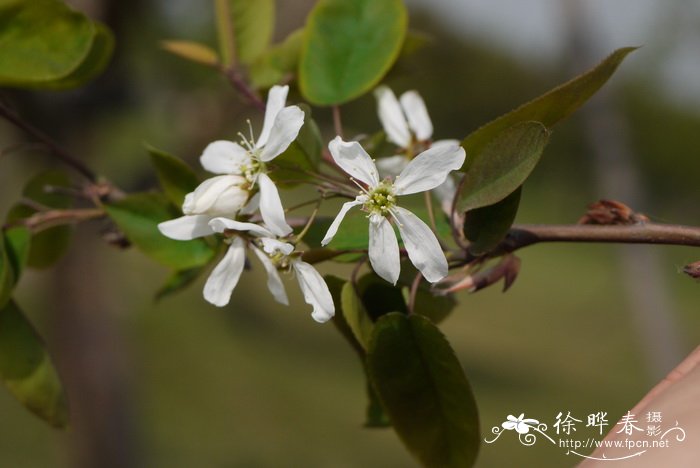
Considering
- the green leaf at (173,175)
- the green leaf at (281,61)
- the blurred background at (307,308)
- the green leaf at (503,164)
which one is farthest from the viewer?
the blurred background at (307,308)

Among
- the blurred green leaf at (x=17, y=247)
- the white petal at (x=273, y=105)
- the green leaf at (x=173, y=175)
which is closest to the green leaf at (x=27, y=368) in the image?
the blurred green leaf at (x=17, y=247)

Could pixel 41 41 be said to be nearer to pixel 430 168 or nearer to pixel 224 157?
pixel 224 157

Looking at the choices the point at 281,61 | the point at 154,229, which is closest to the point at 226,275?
the point at 154,229

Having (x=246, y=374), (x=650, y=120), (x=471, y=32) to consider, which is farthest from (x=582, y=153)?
(x=246, y=374)

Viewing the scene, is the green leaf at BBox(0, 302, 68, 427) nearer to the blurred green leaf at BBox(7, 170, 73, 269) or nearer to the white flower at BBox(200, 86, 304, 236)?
the blurred green leaf at BBox(7, 170, 73, 269)

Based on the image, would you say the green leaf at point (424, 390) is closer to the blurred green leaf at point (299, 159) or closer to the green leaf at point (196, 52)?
the blurred green leaf at point (299, 159)

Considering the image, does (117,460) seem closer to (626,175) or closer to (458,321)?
(626,175)
